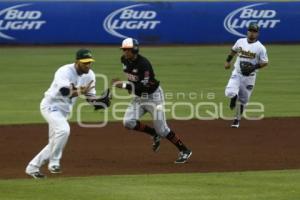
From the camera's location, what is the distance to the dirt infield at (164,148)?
14227 millimetres

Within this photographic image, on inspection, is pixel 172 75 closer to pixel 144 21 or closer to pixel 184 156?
pixel 144 21

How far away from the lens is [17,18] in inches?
1463

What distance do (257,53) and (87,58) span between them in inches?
Result: 266

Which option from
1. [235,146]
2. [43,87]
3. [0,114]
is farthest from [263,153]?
[43,87]

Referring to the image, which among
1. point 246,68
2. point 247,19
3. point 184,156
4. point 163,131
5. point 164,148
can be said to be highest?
point 247,19

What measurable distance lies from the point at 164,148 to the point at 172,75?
12705mm

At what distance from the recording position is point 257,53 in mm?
18812

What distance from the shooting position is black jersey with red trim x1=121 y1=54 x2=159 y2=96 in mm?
14445

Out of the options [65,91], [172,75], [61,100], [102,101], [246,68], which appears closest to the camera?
[65,91]

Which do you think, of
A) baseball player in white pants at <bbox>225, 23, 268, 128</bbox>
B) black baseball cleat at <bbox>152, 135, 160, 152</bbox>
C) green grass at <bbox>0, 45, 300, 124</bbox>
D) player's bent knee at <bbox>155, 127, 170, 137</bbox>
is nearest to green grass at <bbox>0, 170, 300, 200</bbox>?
player's bent knee at <bbox>155, 127, 170, 137</bbox>

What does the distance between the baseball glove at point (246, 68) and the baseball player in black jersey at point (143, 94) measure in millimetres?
4166

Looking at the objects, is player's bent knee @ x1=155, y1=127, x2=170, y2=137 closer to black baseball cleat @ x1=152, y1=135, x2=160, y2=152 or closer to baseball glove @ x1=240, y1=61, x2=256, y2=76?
black baseball cleat @ x1=152, y1=135, x2=160, y2=152

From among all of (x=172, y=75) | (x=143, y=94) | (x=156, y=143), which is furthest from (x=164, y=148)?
(x=172, y=75)

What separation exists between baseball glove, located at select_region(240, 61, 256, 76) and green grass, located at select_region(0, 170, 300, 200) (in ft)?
18.8
